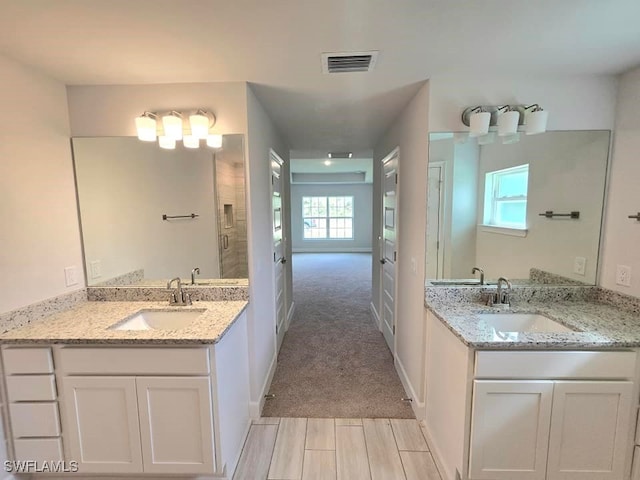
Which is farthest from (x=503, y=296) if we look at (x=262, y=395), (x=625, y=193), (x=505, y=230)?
(x=262, y=395)

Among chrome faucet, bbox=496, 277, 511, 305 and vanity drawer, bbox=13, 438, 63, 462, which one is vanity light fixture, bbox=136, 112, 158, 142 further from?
chrome faucet, bbox=496, 277, 511, 305

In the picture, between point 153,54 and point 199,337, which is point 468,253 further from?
point 153,54

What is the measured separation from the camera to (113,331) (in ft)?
5.05

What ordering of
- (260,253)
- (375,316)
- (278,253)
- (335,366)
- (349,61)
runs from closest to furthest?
1. (349,61)
2. (260,253)
3. (335,366)
4. (278,253)
5. (375,316)

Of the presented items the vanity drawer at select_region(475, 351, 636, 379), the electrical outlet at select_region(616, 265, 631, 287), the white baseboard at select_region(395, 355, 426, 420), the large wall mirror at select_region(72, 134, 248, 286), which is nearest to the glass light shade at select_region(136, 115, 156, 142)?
the large wall mirror at select_region(72, 134, 248, 286)

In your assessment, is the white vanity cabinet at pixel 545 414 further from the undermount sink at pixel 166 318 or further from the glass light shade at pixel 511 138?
the undermount sink at pixel 166 318

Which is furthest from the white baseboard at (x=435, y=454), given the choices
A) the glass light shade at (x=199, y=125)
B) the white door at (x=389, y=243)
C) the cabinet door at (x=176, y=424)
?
the glass light shade at (x=199, y=125)

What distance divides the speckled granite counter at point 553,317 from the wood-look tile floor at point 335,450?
86 cm

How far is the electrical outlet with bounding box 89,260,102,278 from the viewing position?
205cm

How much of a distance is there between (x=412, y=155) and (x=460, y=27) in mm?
961

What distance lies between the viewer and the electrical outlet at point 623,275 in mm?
1771

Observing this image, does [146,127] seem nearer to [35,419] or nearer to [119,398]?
[119,398]

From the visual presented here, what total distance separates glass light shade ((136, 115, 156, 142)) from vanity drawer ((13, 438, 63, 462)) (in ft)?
5.75

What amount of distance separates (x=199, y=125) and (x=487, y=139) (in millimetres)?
1862
